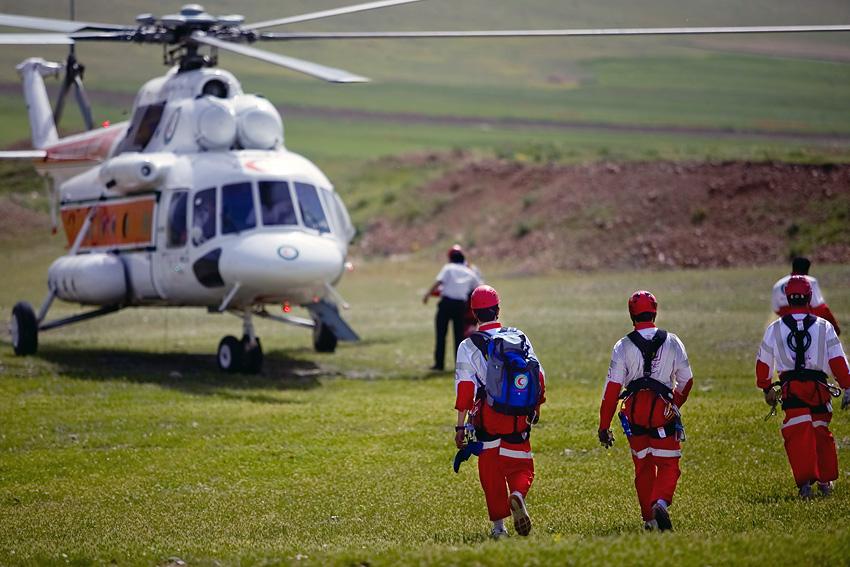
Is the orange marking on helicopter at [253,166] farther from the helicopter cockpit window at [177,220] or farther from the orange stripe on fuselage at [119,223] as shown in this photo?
the orange stripe on fuselage at [119,223]

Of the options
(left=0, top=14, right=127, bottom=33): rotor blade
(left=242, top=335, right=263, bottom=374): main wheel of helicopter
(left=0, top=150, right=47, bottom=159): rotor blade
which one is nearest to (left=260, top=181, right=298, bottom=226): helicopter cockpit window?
(left=242, top=335, right=263, bottom=374): main wheel of helicopter

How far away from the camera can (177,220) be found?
21109 mm

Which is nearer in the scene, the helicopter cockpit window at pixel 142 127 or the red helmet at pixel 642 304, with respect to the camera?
the red helmet at pixel 642 304

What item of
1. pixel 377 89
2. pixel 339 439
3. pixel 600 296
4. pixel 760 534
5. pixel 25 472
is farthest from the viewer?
pixel 377 89

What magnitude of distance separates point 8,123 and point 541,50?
5111 centimetres

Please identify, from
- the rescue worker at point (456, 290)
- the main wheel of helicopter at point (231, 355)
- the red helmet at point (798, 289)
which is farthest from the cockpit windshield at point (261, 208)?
the red helmet at point (798, 289)

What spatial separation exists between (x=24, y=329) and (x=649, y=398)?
593 inches

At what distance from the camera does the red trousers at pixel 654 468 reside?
10.0 m

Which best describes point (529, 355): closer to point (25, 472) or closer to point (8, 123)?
point (25, 472)

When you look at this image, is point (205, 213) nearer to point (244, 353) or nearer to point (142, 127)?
point (244, 353)

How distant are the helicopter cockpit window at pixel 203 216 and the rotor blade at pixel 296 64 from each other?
7.87ft

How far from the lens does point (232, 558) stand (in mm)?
9469

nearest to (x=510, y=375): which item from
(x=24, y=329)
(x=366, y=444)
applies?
(x=366, y=444)

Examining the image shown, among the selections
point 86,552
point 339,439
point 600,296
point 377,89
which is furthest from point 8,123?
point 86,552
